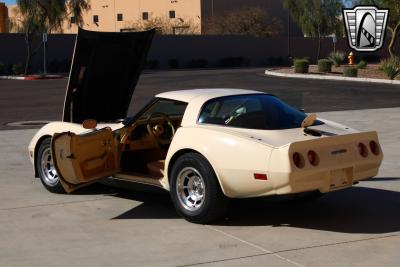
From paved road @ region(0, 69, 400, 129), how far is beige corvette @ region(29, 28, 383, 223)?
7216 mm

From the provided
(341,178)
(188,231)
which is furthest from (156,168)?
(341,178)

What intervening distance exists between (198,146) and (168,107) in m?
1.41

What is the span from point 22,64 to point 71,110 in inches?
1596

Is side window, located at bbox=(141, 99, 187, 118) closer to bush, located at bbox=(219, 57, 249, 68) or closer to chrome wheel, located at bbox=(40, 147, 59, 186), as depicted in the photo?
chrome wheel, located at bbox=(40, 147, 59, 186)

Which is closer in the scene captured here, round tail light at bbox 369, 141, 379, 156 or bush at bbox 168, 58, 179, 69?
round tail light at bbox 369, 141, 379, 156

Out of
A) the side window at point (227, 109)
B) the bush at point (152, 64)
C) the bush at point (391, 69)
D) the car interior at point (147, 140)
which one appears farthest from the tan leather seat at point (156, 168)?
the bush at point (152, 64)

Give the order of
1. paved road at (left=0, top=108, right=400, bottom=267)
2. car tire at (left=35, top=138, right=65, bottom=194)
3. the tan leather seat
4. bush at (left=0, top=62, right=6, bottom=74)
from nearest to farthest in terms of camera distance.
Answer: paved road at (left=0, top=108, right=400, bottom=267) → the tan leather seat → car tire at (left=35, top=138, right=65, bottom=194) → bush at (left=0, top=62, right=6, bottom=74)

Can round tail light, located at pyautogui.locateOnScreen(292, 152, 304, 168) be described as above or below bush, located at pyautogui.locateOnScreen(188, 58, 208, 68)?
above

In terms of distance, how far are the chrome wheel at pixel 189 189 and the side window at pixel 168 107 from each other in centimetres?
90

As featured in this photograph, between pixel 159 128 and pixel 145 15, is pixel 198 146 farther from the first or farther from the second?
pixel 145 15

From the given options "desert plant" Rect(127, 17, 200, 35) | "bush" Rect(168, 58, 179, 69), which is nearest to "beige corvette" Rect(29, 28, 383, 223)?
"bush" Rect(168, 58, 179, 69)

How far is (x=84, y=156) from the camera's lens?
309 inches

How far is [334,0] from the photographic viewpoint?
58.8 metres

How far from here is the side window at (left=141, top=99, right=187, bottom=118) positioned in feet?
26.4
